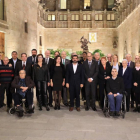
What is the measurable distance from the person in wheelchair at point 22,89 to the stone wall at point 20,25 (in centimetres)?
734

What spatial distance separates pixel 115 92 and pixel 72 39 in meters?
22.4

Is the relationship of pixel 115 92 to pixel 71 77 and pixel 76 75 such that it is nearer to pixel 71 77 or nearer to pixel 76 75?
pixel 76 75

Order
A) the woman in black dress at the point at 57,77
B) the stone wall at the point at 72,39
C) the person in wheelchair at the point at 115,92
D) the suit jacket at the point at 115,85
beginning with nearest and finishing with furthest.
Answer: the person in wheelchair at the point at 115,92
the suit jacket at the point at 115,85
the woman in black dress at the point at 57,77
the stone wall at the point at 72,39

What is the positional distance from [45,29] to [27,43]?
1126 cm

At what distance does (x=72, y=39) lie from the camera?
28.2 meters

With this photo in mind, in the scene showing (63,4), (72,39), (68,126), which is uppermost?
(63,4)

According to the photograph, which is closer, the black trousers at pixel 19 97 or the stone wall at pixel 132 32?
the black trousers at pixel 19 97

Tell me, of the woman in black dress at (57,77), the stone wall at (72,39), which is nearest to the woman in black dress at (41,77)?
the woman in black dress at (57,77)

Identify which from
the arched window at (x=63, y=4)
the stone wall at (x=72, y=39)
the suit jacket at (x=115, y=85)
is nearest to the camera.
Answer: the suit jacket at (x=115, y=85)

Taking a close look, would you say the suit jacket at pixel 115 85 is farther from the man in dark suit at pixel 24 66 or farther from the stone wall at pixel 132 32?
the stone wall at pixel 132 32

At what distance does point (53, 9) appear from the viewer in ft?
94.5

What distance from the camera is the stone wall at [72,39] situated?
92.3 ft

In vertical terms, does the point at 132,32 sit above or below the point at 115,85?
above

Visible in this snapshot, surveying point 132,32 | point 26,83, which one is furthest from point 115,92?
point 132,32
